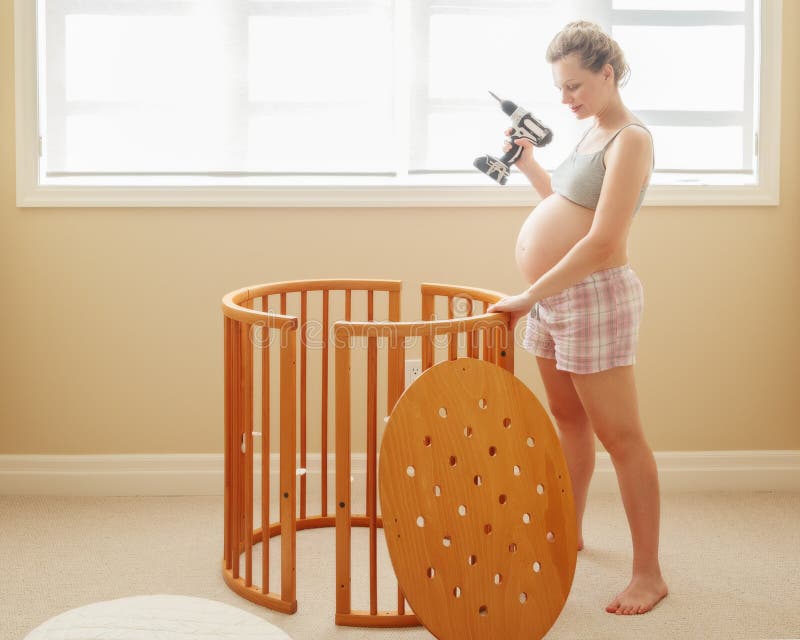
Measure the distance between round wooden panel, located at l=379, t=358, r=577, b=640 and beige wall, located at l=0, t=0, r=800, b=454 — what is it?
0.99 m

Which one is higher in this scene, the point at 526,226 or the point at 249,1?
the point at 249,1

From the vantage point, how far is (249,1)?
114 inches

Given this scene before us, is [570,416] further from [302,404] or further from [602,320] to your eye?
[302,404]

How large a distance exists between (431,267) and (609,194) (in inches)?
38.3

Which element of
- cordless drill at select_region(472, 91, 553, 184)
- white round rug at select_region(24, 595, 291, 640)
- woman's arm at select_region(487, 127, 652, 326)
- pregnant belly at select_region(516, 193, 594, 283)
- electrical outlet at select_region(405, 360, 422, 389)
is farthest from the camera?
electrical outlet at select_region(405, 360, 422, 389)

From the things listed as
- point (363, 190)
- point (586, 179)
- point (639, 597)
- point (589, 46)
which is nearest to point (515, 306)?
point (586, 179)

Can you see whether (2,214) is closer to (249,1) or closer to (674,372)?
(249,1)

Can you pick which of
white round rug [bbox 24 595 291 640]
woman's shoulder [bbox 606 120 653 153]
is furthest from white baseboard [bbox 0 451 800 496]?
white round rug [bbox 24 595 291 640]

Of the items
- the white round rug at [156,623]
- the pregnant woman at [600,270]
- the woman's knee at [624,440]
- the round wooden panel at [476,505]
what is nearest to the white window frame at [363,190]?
the pregnant woman at [600,270]

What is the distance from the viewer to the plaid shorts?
2.17 metres

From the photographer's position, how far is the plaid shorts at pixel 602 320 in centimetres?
217

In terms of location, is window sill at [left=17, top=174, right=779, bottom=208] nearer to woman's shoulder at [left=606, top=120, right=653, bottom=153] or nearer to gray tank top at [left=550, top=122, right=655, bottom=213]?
gray tank top at [left=550, top=122, right=655, bottom=213]

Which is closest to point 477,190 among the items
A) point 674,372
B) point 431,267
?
point 431,267

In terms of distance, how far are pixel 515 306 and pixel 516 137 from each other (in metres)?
0.52
